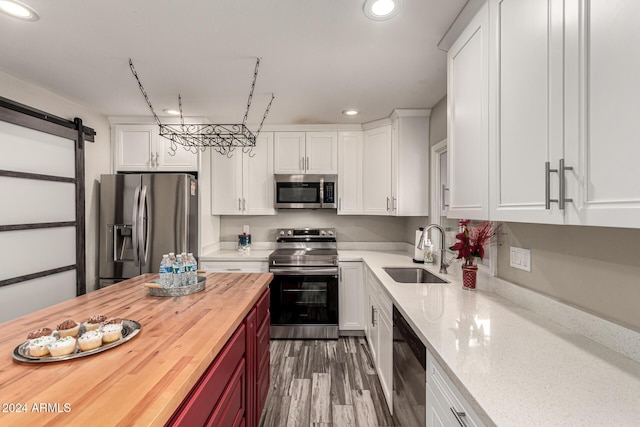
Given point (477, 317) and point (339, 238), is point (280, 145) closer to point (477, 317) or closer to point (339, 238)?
point (339, 238)

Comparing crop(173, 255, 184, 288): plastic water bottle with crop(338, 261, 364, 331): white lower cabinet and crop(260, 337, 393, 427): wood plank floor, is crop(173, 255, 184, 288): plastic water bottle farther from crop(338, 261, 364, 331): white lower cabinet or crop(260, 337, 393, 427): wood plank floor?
crop(338, 261, 364, 331): white lower cabinet

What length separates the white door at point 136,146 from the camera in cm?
334

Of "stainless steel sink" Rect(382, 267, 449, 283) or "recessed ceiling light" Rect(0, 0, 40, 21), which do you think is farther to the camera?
"stainless steel sink" Rect(382, 267, 449, 283)

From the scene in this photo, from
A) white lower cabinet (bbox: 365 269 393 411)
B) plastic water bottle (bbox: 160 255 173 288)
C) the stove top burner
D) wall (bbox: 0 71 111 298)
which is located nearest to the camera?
→ plastic water bottle (bbox: 160 255 173 288)

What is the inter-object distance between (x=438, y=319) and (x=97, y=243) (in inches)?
132

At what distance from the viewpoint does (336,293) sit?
10.6 ft

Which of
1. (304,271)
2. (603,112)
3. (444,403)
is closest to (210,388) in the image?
(444,403)

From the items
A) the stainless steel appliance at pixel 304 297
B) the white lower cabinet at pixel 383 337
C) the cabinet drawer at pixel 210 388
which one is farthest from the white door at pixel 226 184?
the cabinet drawer at pixel 210 388

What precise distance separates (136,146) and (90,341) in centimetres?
285

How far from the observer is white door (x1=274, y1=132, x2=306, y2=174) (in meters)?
3.60

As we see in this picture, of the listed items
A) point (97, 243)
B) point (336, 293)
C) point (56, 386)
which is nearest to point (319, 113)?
point (336, 293)

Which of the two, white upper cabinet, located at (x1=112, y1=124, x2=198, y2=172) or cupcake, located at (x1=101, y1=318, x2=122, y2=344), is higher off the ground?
white upper cabinet, located at (x1=112, y1=124, x2=198, y2=172)

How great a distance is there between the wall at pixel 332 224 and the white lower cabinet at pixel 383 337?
131cm

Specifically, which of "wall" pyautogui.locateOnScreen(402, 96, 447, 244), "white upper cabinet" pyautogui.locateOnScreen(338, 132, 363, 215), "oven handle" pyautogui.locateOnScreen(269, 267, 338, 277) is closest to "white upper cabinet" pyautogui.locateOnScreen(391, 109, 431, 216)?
"wall" pyautogui.locateOnScreen(402, 96, 447, 244)
